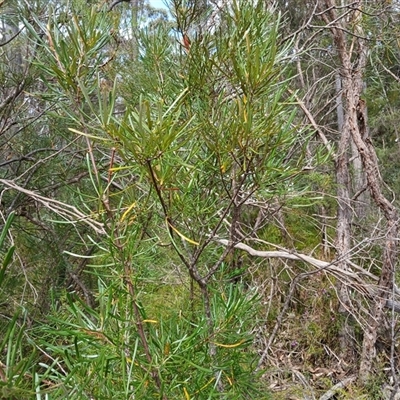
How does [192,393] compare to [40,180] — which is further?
[40,180]

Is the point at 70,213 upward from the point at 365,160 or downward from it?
upward

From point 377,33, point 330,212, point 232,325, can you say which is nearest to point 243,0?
point 232,325

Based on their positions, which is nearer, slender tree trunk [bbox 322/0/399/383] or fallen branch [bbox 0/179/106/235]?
fallen branch [bbox 0/179/106/235]

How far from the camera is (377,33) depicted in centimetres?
183

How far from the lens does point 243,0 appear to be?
0.59 metres

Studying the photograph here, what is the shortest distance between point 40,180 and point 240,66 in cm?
129

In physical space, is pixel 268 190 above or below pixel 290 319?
above

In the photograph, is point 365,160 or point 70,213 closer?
point 70,213

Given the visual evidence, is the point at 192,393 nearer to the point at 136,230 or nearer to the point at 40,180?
the point at 136,230

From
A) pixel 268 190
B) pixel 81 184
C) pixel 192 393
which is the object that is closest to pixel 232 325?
pixel 192 393

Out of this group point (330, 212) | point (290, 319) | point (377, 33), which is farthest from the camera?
point (330, 212)

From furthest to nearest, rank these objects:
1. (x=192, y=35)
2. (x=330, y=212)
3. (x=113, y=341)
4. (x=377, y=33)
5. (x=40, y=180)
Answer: (x=330, y=212) < (x=377, y=33) < (x=40, y=180) < (x=192, y=35) < (x=113, y=341)

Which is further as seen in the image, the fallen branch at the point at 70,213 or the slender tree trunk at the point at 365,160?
the slender tree trunk at the point at 365,160

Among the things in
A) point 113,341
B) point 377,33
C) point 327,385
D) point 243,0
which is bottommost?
point 327,385
